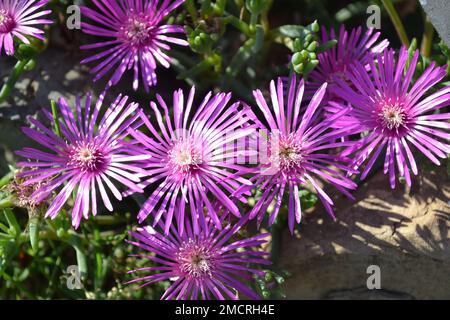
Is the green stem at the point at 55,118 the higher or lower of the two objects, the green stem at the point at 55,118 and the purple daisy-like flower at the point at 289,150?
the higher

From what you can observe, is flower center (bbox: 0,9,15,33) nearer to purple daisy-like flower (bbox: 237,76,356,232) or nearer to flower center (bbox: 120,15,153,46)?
flower center (bbox: 120,15,153,46)

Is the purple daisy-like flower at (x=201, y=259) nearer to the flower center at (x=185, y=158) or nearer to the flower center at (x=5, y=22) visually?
the flower center at (x=185, y=158)

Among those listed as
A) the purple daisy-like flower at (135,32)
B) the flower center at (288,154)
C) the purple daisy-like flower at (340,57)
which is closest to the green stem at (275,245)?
the flower center at (288,154)

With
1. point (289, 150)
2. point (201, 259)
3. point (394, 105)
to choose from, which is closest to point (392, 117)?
point (394, 105)

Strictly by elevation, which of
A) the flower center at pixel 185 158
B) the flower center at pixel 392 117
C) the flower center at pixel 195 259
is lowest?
the flower center at pixel 195 259

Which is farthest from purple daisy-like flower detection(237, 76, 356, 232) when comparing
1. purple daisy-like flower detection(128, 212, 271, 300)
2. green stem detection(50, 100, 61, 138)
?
green stem detection(50, 100, 61, 138)

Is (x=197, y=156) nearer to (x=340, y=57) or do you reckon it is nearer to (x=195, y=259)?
(x=195, y=259)
